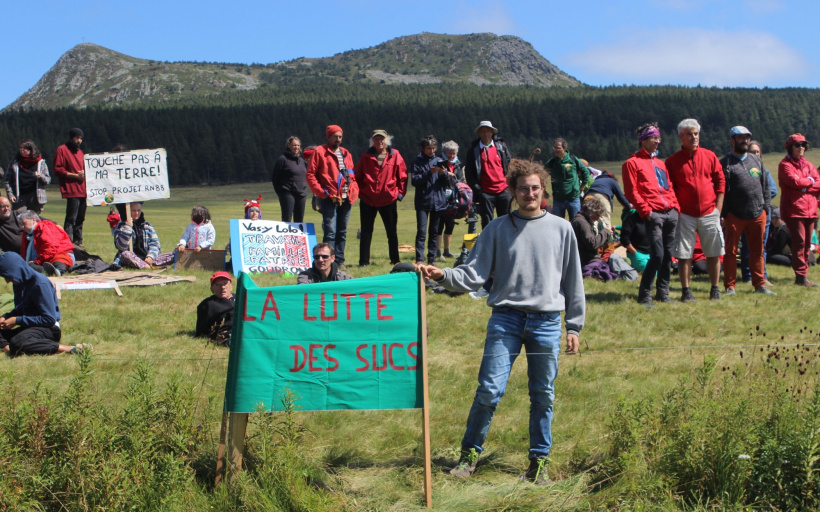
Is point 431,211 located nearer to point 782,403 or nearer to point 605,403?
point 605,403

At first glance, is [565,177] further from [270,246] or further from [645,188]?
[270,246]

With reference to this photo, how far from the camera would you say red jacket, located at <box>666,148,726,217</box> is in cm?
984

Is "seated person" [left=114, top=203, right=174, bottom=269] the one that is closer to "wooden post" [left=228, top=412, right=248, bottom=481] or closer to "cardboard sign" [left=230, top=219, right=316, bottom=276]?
"cardboard sign" [left=230, top=219, right=316, bottom=276]

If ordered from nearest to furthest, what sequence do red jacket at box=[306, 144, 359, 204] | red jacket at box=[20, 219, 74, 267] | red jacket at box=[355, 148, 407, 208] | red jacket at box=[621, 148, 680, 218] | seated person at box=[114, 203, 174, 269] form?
1. red jacket at box=[621, 148, 680, 218]
2. red jacket at box=[20, 219, 74, 267]
3. red jacket at box=[306, 144, 359, 204]
4. red jacket at box=[355, 148, 407, 208]
5. seated person at box=[114, 203, 174, 269]

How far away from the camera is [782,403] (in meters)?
4.77

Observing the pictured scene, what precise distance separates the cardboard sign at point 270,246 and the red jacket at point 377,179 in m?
1.10

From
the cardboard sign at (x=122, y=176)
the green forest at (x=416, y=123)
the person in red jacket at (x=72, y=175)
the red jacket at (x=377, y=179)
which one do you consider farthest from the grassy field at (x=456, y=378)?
the green forest at (x=416, y=123)

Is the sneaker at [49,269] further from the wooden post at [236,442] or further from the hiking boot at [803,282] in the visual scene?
the hiking boot at [803,282]

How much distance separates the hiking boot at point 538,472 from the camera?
4.65m

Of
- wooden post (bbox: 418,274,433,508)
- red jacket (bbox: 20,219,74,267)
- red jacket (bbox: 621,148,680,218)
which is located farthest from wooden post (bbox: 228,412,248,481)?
red jacket (bbox: 20,219,74,267)

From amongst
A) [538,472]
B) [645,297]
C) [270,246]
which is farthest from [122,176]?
[538,472]

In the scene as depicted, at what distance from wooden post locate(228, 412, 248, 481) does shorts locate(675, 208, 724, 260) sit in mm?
6981

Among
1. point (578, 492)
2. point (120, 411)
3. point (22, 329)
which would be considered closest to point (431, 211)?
point (22, 329)

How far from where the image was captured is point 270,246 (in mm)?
12922
